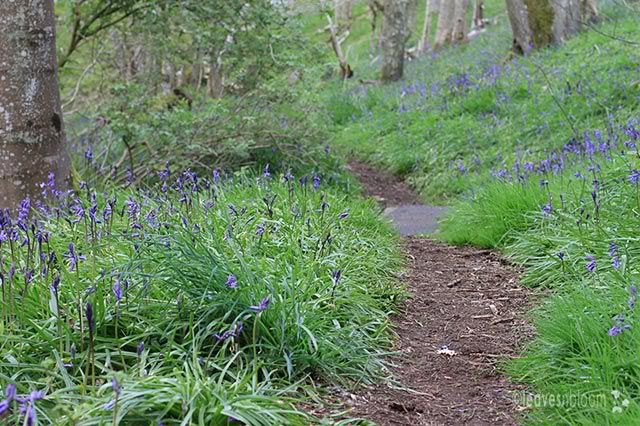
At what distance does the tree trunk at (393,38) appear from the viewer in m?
15.8

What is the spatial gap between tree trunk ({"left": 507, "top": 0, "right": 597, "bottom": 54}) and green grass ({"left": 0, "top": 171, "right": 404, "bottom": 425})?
9.87 metres

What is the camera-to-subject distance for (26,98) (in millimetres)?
5457

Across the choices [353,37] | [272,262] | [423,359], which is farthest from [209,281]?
[353,37]

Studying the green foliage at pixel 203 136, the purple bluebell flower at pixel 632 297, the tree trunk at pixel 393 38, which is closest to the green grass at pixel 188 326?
the purple bluebell flower at pixel 632 297

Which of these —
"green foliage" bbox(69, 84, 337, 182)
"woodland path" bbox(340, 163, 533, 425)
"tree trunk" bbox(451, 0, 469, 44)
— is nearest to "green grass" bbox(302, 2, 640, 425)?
"woodland path" bbox(340, 163, 533, 425)

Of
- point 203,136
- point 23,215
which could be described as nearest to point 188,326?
point 23,215

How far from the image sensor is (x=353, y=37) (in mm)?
37500

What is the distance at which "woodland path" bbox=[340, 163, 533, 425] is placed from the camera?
10.1 feet

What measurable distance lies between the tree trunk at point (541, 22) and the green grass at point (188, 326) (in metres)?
9.87

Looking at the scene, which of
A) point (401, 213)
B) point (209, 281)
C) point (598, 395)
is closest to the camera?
point (598, 395)

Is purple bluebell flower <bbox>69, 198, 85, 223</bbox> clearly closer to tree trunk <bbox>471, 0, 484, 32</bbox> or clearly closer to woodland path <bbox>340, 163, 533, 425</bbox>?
woodland path <bbox>340, 163, 533, 425</bbox>

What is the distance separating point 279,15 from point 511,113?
3.74m

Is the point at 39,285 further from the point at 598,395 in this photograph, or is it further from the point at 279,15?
the point at 279,15

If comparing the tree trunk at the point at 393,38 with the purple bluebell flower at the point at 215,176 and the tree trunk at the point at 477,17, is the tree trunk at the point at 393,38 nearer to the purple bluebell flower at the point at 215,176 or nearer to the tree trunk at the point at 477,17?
the purple bluebell flower at the point at 215,176
